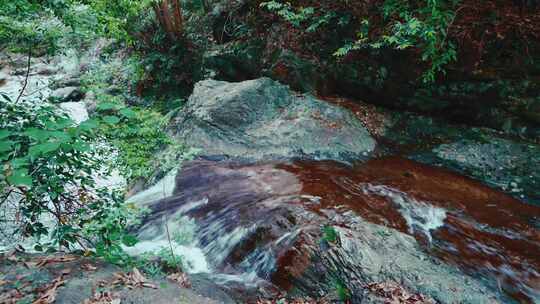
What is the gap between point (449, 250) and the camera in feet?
13.6

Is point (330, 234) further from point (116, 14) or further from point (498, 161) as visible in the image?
point (116, 14)

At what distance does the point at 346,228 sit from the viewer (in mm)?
4031

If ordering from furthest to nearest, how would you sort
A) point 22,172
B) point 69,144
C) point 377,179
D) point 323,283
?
point 377,179 → point 323,283 → point 69,144 → point 22,172

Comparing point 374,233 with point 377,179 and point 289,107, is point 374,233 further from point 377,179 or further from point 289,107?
point 289,107

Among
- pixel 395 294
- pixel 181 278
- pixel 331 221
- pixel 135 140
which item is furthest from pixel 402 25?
pixel 181 278

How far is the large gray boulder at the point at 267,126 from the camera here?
22.5 ft

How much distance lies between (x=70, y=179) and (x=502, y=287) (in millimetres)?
4496

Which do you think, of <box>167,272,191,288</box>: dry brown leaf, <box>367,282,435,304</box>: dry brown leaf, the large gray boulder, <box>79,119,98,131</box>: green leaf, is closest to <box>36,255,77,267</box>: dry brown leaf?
<box>167,272,191,288</box>: dry brown leaf

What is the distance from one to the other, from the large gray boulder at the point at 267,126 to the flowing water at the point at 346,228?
0.57 metres

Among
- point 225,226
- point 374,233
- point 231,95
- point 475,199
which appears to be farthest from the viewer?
point 231,95

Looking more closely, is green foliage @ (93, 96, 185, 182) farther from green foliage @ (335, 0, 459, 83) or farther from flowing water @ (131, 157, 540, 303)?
green foliage @ (335, 0, 459, 83)

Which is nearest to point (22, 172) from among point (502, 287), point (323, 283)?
point (323, 283)

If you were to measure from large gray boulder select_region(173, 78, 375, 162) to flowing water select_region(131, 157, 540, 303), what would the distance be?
1.86ft

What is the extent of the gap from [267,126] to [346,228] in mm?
3877
